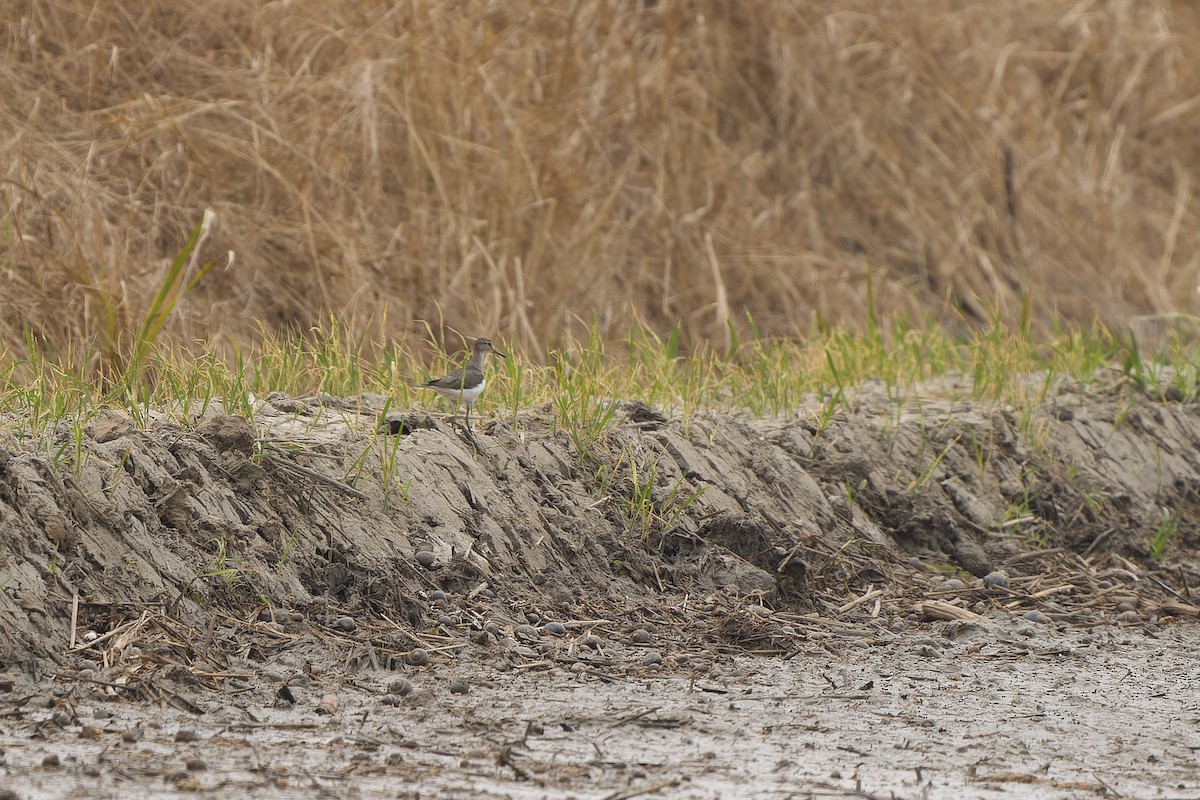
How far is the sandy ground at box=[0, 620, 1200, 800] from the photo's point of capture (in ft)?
9.10

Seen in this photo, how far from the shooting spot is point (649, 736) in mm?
3162

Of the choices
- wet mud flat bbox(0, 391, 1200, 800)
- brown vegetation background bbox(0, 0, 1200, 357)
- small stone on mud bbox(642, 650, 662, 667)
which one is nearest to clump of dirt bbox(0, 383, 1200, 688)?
wet mud flat bbox(0, 391, 1200, 800)

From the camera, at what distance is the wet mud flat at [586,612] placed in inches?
117

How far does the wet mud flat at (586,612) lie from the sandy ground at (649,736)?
11 millimetres

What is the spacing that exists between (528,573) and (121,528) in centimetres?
114

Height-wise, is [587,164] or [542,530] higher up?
[587,164]

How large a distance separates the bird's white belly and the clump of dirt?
0.10m

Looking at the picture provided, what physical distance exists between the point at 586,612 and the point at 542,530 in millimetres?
329

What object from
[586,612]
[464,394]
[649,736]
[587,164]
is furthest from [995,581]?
[587,164]

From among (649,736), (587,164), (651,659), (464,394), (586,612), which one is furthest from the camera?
(587,164)

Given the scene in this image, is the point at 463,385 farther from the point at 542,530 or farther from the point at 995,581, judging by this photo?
the point at 995,581

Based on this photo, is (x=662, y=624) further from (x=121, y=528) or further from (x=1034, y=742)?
(x=121, y=528)

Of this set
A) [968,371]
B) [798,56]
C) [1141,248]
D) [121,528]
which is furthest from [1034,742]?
[1141,248]

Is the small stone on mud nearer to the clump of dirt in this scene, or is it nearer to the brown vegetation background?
the clump of dirt
